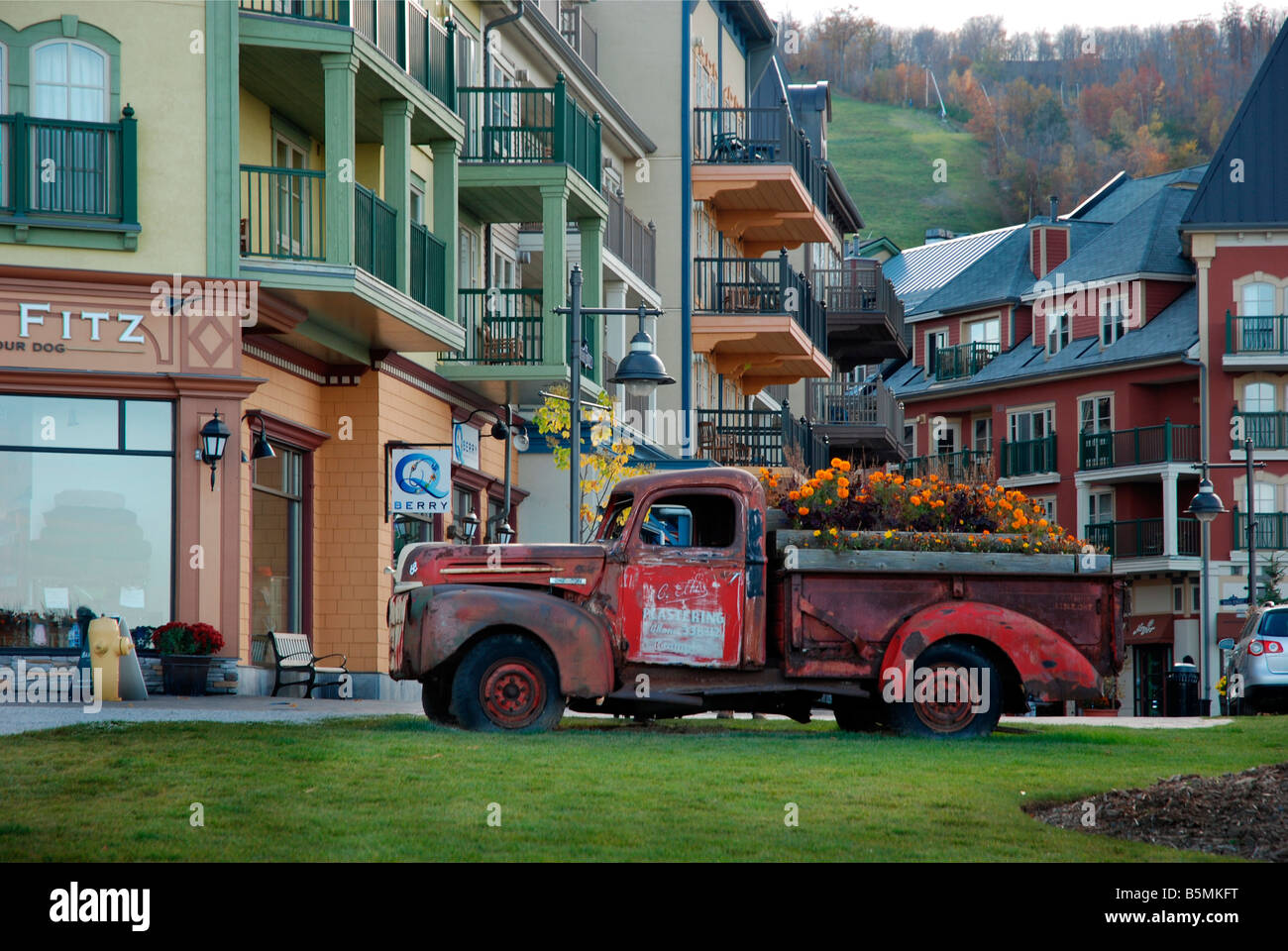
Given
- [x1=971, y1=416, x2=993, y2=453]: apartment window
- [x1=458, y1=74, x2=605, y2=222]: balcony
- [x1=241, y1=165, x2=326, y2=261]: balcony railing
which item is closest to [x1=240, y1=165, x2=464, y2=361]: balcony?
[x1=241, y1=165, x2=326, y2=261]: balcony railing

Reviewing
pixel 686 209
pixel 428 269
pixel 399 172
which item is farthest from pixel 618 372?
pixel 686 209

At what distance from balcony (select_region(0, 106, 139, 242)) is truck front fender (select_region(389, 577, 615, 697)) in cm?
769

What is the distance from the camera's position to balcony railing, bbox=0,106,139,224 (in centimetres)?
2098

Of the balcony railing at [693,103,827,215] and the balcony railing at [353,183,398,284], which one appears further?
the balcony railing at [693,103,827,215]

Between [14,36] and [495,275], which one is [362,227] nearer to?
[14,36]

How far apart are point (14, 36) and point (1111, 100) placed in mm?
135162

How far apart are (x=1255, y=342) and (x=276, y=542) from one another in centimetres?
4179

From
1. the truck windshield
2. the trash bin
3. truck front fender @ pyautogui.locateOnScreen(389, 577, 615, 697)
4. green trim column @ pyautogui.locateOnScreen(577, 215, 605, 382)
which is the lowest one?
the trash bin

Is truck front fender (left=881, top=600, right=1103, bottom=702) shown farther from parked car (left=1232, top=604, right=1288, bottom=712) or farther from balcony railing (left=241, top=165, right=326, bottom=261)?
parked car (left=1232, top=604, right=1288, bottom=712)

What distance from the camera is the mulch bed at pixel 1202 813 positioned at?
10203 millimetres

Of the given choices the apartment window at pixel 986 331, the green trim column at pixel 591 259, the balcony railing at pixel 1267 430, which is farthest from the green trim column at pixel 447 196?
the apartment window at pixel 986 331

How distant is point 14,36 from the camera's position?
2152 centimetres

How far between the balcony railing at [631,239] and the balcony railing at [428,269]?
8040 millimetres

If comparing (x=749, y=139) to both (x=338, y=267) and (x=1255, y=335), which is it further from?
(x=1255, y=335)
